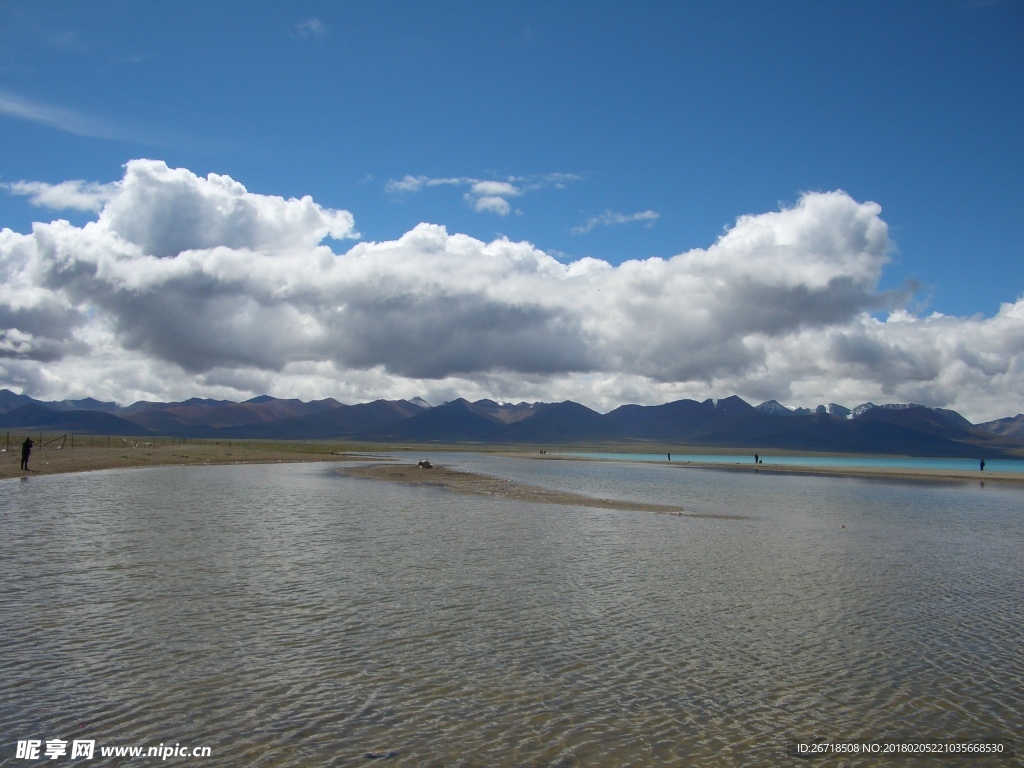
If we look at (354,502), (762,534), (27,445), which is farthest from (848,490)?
(27,445)

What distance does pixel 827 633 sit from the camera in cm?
1806

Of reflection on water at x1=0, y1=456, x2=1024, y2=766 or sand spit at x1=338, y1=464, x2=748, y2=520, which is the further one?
sand spit at x1=338, y1=464, x2=748, y2=520

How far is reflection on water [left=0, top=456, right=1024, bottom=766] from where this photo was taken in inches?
452

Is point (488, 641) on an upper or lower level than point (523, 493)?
upper

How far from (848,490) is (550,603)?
63.8 meters

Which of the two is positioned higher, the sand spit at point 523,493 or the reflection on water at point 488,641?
the reflection on water at point 488,641

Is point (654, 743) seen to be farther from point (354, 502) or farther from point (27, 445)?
point (27, 445)

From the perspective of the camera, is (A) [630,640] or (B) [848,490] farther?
(B) [848,490]

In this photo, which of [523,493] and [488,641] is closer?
[488,641]

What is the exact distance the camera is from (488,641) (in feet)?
53.4

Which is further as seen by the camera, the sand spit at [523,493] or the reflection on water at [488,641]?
the sand spit at [523,493]

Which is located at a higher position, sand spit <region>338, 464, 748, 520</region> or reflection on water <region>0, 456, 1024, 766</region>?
reflection on water <region>0, 456, 1024, 766</region>

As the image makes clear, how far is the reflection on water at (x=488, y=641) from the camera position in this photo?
1147cm

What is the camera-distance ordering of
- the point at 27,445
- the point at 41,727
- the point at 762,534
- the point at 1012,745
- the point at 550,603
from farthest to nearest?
the point at 27,445 → the point at 762,534 → the point at 550,603 → the point at 1012,745 → the point at 41,727
